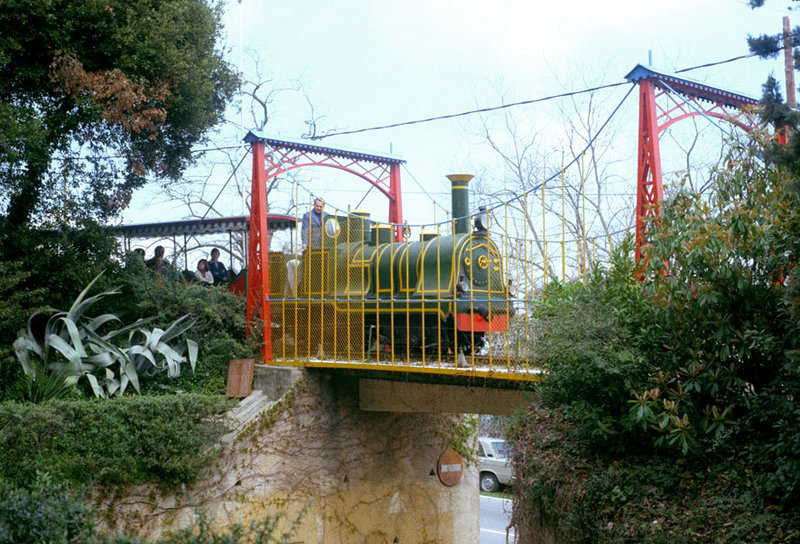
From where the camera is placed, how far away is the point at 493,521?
21.3 metres

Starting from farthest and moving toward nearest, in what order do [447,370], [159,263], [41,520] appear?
[159,263] < [447,370] < [41,520]

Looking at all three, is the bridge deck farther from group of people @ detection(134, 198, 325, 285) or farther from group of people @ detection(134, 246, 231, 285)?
group of people @ detection(134, 246, 231, 285)

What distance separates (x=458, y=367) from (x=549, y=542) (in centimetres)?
318

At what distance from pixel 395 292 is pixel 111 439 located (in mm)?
4834

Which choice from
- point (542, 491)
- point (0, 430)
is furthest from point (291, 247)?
point (542, 491)

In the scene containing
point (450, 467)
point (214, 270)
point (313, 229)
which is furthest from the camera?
point (214, 270)

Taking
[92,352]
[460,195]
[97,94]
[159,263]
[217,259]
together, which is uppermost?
[97,94]

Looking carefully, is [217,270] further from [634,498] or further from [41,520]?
[634,498]

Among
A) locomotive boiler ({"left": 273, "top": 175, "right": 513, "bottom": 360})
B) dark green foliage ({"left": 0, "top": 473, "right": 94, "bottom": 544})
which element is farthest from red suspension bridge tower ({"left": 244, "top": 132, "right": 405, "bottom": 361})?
dark green foliage ({"left": 0, "top": 473, "right": 94, "bottom": 544})

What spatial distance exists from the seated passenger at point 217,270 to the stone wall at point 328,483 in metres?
4.38

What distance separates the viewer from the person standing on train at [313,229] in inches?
538

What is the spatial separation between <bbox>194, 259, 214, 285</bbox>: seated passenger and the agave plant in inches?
74.8

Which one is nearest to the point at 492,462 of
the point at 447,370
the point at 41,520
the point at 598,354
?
the point at 447,370

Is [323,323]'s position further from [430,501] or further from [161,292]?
[430,501]
